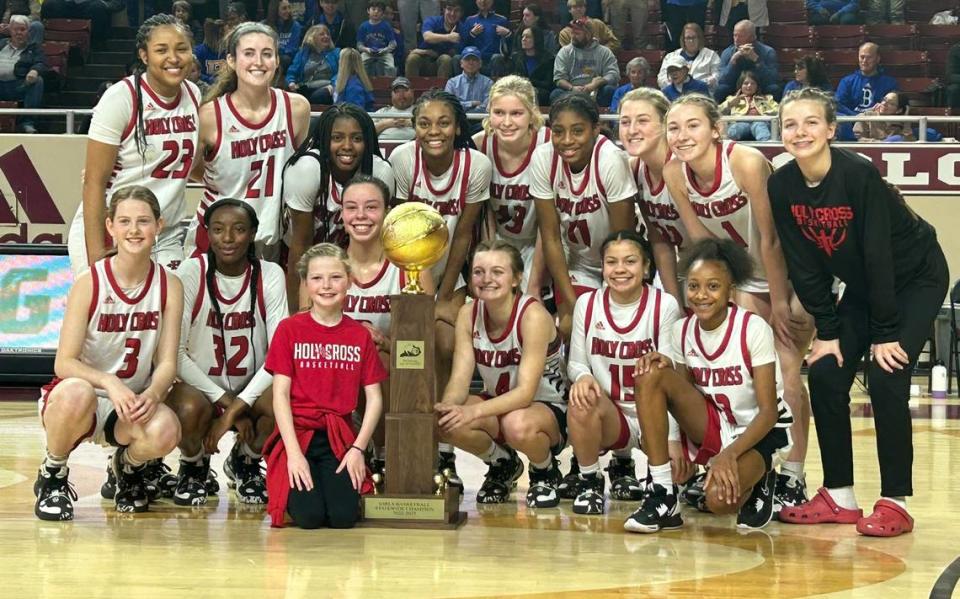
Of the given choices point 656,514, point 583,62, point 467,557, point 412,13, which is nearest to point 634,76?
point 583,62

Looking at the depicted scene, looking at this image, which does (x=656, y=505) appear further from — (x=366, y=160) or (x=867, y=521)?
(x=366, y=160)

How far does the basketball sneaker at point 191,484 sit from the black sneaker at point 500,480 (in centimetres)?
105

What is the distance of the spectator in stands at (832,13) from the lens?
545 inches

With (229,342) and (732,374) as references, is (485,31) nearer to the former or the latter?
(229,342)

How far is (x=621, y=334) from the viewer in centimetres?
507

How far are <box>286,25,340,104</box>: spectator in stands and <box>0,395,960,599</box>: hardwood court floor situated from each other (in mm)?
7530

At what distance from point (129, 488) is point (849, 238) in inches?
106

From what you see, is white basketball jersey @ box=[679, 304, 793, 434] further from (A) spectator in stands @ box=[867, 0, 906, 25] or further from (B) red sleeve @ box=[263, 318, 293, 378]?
(A) spectator in stands @ box=[867, 0, 906, 25]

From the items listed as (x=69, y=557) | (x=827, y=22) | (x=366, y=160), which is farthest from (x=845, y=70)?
(x=69, y=557)

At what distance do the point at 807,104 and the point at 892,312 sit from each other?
75cm

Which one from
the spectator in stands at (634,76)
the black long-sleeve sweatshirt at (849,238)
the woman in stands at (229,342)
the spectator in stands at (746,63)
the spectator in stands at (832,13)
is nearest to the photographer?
the black long-sleeve sweatshirt at (849,238)

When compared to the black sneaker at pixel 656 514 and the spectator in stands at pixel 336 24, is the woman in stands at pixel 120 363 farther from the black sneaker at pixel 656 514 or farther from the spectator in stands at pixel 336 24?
the spectator in stands at pixel 336 24

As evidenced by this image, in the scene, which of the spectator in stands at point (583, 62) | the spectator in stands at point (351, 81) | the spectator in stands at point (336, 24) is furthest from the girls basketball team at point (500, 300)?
the spectator in stands at point (336, 24)

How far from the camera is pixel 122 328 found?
15.9 ft
